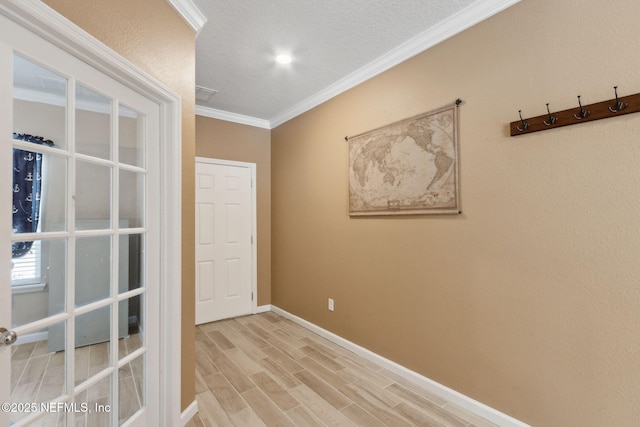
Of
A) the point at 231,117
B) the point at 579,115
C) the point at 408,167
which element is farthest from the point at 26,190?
the point at 231,117

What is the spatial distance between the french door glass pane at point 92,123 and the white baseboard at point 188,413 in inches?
63.2

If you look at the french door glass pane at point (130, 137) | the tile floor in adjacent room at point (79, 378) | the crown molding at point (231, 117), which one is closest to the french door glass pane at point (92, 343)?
the tile floor in adjacent room at point (79, 378)

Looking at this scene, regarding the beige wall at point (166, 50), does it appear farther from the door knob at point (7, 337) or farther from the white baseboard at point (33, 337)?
the door knob at point (7, 337)

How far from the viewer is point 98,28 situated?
123cm

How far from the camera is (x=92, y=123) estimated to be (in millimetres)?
1330

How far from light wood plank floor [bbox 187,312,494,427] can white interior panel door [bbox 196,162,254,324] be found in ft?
2.14

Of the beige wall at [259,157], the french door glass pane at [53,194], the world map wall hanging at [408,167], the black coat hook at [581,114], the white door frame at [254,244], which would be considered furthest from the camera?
the white door frame at [254,244]

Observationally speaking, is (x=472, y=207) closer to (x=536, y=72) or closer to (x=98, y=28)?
(x=536, y=72)

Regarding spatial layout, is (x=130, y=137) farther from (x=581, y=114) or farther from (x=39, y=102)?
(x=581, y=114)

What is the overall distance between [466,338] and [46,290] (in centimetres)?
230

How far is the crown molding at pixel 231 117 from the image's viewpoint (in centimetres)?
355

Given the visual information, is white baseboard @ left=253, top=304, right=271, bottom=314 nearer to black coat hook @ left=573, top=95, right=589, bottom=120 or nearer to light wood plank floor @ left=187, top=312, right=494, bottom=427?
light wood plank floor @ left=187, top=312, right=494, bottom=427

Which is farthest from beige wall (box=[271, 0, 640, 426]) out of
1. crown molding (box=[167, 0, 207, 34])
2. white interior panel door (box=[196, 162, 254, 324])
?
white interior panel door (box=[196, 162, 254, 324])

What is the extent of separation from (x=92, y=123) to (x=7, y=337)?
3.01 feet
